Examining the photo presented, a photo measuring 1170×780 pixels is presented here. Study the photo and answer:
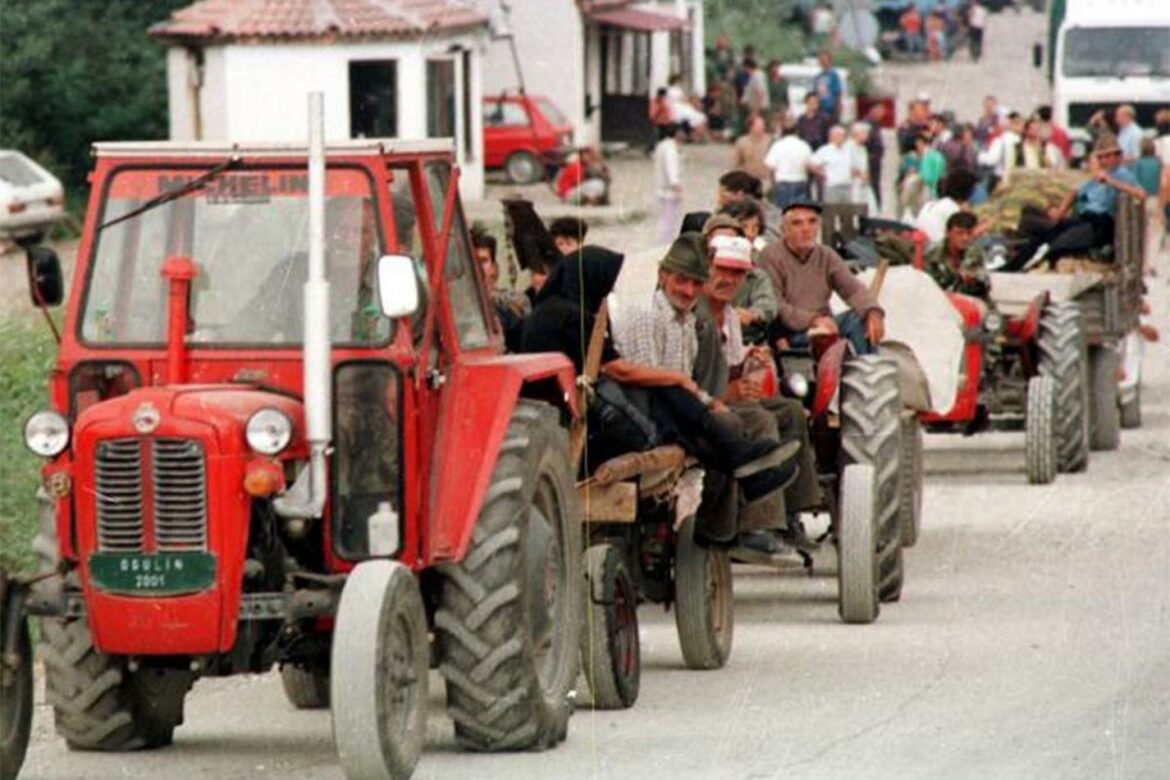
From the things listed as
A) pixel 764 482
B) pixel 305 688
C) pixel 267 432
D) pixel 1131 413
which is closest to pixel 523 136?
pixel 1131 413

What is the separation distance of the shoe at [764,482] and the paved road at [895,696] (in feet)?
2.40

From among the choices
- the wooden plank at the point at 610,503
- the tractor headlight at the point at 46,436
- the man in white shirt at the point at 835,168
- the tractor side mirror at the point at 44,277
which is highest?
the tractor side mirror at the point at 44,277

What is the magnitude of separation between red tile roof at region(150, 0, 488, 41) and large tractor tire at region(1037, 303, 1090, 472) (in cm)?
2980

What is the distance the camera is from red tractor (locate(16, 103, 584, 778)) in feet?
36.6

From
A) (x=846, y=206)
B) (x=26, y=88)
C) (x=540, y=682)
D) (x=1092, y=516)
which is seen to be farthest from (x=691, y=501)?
(x=26, y=88)

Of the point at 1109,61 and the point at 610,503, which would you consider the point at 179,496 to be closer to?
the point at 610,503

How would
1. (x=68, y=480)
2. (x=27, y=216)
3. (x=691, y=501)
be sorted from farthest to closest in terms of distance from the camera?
(x=27, y=216)
(x=691, y=501)
(x=68, y=480)

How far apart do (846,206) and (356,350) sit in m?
10.8

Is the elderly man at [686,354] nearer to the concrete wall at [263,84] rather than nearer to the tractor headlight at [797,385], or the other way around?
the tractor headlight at [797,385]

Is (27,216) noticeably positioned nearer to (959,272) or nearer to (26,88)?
(26,88)

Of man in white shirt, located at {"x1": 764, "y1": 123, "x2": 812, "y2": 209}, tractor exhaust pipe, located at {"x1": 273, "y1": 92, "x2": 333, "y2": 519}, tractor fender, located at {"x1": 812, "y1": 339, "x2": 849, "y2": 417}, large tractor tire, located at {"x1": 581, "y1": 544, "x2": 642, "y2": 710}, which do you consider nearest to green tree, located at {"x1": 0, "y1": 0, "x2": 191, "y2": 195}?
man in white shirt, located at {"x1": 764, "y1": 123, "x2": 812, "y2": 209}

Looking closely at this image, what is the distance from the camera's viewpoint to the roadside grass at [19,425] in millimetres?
20297

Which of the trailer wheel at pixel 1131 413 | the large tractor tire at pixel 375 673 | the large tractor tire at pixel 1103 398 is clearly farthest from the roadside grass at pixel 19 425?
the trailer wheel at pixel 1131 413

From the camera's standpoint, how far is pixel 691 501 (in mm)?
14641
